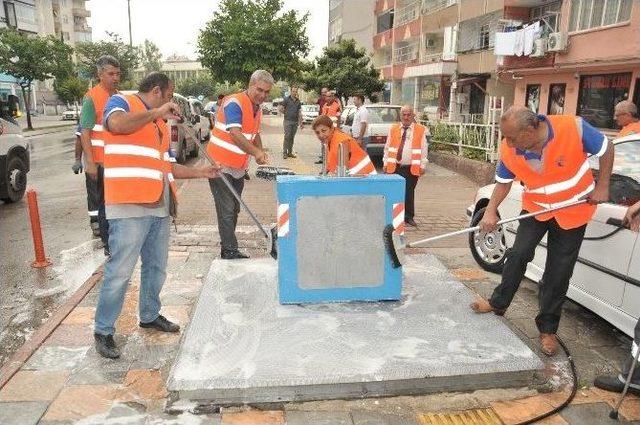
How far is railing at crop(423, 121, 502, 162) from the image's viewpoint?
12.1 m

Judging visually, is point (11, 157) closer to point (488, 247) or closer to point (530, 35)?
point (488, 247)

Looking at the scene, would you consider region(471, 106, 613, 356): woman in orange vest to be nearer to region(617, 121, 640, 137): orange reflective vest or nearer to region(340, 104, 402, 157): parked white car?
region(617, 121, 640, 137): orange reflective vest

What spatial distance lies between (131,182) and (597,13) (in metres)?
17.6

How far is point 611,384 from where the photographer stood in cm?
321

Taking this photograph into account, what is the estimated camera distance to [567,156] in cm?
342

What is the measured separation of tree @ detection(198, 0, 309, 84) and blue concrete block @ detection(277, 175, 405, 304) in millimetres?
16382

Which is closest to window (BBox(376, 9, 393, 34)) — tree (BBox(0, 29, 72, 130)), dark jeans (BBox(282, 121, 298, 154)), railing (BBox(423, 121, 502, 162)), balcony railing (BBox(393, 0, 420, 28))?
balcony railing (BBox(393, 0, 420, 28))

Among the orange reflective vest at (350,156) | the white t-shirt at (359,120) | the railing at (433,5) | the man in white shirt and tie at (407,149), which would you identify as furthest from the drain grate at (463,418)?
the railing at (433,5)

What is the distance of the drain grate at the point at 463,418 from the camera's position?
9.53 ft

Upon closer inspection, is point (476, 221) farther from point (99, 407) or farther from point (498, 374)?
point (99, 407)

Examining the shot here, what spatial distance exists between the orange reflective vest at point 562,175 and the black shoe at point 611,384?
3.25ft

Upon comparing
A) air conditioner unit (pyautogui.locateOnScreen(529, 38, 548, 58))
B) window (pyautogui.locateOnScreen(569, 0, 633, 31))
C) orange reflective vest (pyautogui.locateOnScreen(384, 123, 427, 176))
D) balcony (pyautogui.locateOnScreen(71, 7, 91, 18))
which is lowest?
orange reflective vest (pyautogui.locateOnScreen(384, 123, 427, 176))

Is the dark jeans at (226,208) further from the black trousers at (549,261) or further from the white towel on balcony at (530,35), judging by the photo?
the white towel on balcony at (530,35)

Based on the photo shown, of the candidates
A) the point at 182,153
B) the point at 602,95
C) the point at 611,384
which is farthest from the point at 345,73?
the point at 611,384
